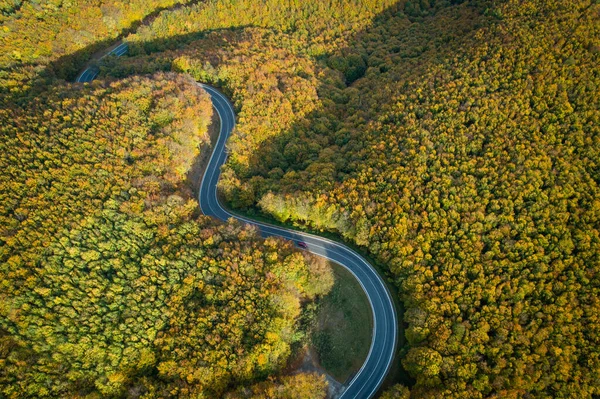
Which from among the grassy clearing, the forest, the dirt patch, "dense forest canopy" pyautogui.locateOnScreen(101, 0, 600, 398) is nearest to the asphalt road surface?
the grassy clearing

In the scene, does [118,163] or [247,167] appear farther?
[247,167]

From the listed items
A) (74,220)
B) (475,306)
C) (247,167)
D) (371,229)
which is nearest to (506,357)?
(475,306)

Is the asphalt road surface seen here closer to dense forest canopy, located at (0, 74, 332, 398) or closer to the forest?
the forest

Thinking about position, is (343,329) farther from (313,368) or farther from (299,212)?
(299,212)

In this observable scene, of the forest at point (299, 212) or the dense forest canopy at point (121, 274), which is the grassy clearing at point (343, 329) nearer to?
the forest at point (299, 212)

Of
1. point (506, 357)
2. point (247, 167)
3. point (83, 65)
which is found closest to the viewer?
point (506, 357)

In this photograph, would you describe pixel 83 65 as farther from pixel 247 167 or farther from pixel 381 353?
pixel 381 353

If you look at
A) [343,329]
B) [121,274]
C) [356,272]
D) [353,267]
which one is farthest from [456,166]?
[121,274]
